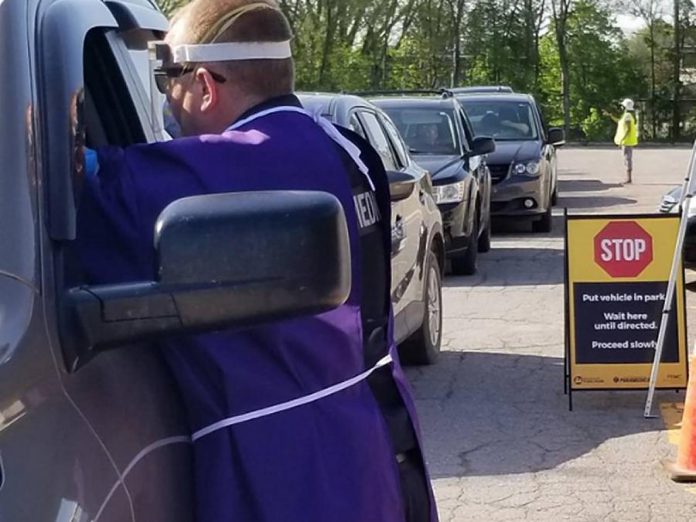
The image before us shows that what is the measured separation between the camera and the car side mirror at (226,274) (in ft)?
5.52

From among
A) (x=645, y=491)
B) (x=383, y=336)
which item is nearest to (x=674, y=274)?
(x=645, y=491)

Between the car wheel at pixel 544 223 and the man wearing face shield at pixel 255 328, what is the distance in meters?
14.9

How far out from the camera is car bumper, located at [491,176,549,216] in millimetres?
16353

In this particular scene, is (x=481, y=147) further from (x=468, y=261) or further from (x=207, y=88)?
(x=207, y=88)

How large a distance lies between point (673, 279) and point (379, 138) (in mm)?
2328

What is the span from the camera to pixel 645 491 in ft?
20.1

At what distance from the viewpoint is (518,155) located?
54.1 feet

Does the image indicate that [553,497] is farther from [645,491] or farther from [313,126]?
[313,126]

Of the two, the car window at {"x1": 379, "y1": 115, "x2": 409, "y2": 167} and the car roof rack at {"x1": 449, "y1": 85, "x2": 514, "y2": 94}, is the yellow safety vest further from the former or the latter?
the car window at {"x1": 379, "y1": 115, "x2": 409, "y2": 167}

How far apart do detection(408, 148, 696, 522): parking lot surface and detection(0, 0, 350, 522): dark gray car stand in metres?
4.14

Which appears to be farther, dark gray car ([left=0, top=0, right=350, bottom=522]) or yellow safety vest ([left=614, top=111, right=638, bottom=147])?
yellow safety vest ([left=614, top=111, right=638, bottom=147])

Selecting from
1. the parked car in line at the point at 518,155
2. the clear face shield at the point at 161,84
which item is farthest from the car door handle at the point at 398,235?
the parked car in line at the point at 518,155

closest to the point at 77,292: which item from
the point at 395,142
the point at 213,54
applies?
the point at 213,54

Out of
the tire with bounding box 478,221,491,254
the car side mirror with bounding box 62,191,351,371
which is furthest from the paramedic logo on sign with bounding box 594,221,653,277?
the tire with bounding box 478,221,491,254
